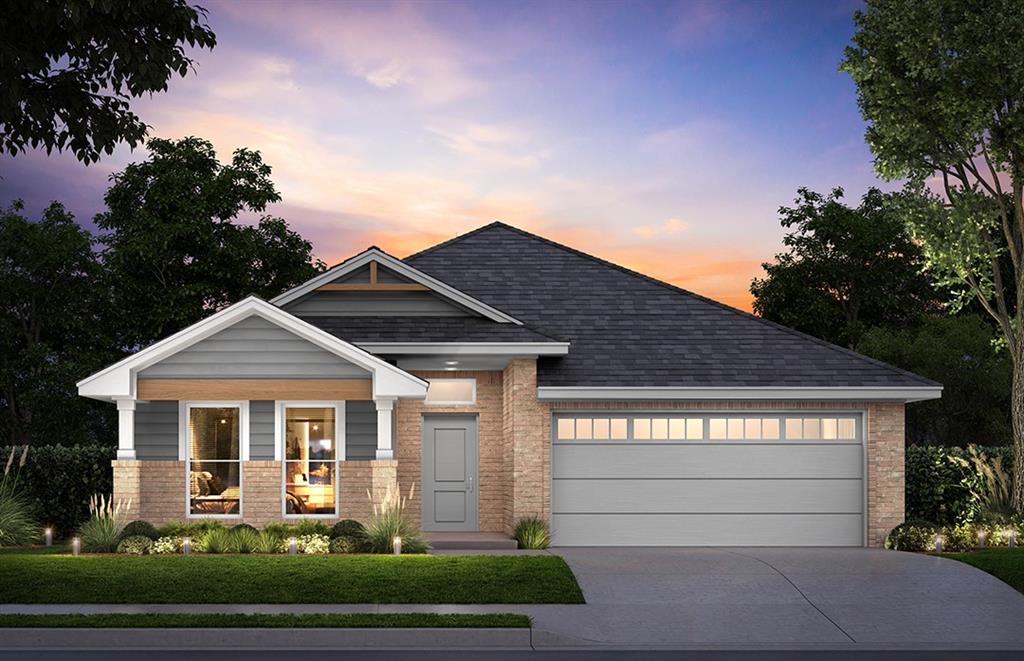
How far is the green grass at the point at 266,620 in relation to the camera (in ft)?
44.7

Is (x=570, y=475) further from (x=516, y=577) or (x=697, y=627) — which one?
(x=697, y=627)

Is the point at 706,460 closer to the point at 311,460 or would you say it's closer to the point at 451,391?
the point at 451,391

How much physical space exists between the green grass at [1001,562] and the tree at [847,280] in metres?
30.7

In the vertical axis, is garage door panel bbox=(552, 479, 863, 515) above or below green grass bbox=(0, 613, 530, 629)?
above

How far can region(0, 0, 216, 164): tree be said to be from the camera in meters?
14.7

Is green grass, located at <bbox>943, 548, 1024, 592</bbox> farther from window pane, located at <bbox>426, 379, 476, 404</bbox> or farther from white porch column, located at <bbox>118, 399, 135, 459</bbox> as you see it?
white porch column, located at <bbox>118, 399, 135, 459</bbox>

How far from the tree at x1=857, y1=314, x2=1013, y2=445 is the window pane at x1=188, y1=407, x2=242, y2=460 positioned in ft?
84.4

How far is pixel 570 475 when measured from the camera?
74.9ft

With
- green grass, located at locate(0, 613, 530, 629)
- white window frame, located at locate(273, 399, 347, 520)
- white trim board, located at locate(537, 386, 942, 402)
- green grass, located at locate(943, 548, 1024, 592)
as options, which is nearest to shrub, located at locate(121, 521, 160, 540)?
white window frame, located at locate(273, 399, 347, 520)

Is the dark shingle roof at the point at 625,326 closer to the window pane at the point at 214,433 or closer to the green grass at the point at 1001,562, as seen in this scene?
the green grass at the point at 1001,562

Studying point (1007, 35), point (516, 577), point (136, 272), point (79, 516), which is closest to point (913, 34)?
point (1007, 35)

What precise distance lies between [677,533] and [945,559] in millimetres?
5433

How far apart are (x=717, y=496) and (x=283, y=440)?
8426 millimetres
